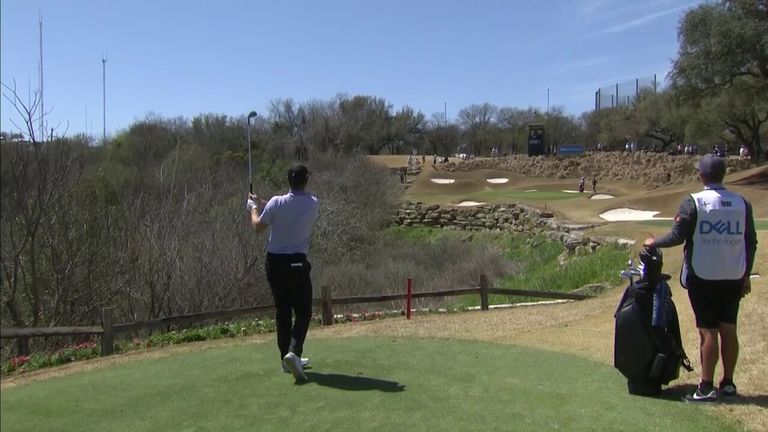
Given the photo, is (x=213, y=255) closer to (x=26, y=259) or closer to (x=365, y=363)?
(x=26, y=259)

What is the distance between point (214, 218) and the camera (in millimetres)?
17844

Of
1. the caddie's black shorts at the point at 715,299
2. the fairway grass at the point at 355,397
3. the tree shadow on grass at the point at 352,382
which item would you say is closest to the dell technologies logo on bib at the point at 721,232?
the caddie's black shorts at the point at 715,299

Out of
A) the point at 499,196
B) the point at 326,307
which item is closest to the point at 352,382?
the point at 326,307

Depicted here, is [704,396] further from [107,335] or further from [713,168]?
[107,335]

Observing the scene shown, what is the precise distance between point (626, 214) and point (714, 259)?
31026 millimetres

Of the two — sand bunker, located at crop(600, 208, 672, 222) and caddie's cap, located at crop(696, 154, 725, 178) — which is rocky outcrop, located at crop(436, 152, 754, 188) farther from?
caddie's cap, located at crop(696, 154, 725, 178)

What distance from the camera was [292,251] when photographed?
583cm

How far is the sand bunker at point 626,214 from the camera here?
3334 cm

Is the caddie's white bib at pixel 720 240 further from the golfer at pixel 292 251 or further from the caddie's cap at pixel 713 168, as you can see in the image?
the golfer at pixel 292 251

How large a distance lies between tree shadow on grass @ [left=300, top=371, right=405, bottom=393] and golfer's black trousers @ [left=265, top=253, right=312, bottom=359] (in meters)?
0.30

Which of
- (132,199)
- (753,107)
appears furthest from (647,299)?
(753,107)

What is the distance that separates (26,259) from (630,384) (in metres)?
6.52

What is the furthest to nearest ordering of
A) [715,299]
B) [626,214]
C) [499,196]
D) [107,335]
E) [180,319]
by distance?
[499,196] < [626,214] < [180,319] < [107,335] < [715,299]

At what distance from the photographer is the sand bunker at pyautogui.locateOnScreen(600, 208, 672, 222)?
3334 cm
